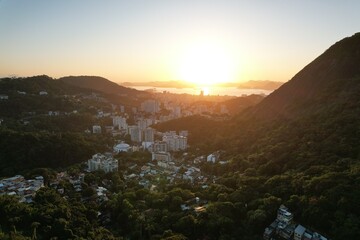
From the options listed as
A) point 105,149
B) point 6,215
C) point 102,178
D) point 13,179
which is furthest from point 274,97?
point 6,215

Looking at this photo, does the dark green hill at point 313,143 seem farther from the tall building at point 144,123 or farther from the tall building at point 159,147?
the tall building at point 144,123

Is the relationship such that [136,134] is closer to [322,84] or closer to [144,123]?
[144,123]

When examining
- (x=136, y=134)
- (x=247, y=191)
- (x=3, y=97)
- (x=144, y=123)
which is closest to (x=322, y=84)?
(x=247, y=191)

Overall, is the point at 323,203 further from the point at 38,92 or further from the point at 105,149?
the point at 38,92

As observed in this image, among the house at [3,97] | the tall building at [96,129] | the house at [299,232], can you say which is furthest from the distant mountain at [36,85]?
the house at [299,232]

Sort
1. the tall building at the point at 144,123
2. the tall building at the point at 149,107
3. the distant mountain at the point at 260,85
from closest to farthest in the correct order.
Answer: the tall building at the point at 144,123, the tall building at the point at 149,107, the distant mountain at the point at 260,85

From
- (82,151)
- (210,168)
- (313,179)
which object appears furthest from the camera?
(82,151)

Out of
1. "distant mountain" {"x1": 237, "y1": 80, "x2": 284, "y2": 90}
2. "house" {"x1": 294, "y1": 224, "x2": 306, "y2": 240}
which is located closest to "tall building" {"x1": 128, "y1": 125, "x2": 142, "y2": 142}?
"house" {"x1": 294, "y1": 224, "x2": 306, "y2": 240}

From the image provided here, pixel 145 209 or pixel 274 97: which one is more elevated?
pixel 274 97
